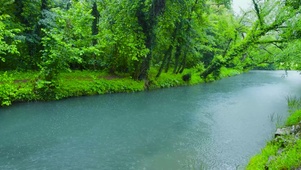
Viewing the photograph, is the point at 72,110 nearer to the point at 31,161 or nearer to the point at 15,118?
the point at 15,118

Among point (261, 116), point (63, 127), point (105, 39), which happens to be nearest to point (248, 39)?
point (261, 116)

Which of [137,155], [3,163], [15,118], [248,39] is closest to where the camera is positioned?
[3,163]

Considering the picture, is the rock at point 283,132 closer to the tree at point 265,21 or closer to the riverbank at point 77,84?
the tree at point 265,21

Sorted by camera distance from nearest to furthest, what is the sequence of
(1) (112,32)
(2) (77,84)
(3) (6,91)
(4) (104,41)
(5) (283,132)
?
(5) (283,132) → (3) (6,91) → (2) (77,84) → (4) (104,41) → (1) (112,32)

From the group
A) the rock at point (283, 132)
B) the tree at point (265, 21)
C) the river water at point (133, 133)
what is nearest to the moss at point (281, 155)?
the rock at point (283, 132)

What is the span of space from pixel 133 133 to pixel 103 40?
397 inches

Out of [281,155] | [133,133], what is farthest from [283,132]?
[133,133]

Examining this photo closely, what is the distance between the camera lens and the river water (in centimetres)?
676

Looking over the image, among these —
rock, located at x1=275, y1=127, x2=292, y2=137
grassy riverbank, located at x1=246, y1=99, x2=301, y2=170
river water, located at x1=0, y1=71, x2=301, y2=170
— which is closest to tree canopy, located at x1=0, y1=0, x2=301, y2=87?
river water, located at x1=0, y1=71, x2=301, y2=170

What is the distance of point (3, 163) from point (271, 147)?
7.07 meters

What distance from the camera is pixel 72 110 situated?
39.9 ft

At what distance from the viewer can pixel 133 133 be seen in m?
9.09

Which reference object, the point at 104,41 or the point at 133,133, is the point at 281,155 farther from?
the point at 104,41

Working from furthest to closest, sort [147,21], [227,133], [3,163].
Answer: [147,21]
[227,133]
[3,163]
